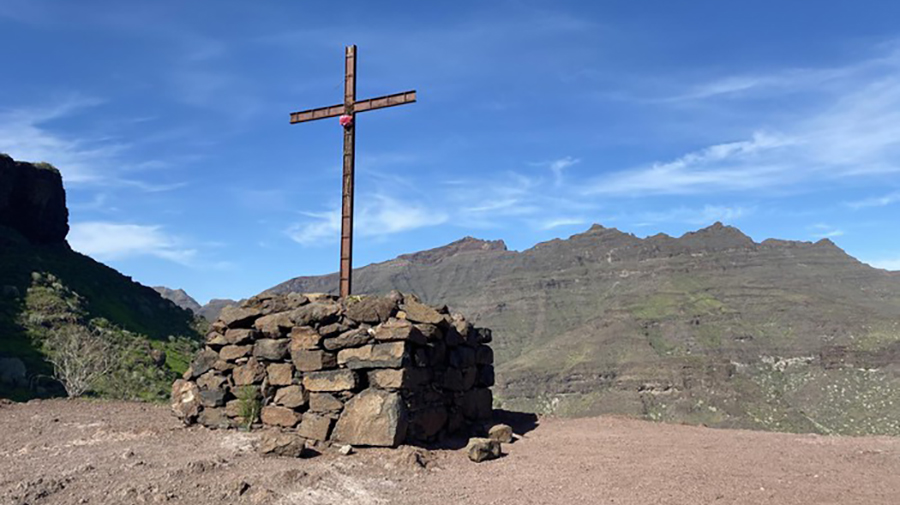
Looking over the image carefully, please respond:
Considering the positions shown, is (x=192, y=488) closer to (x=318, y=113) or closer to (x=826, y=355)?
(x=318, y=113)

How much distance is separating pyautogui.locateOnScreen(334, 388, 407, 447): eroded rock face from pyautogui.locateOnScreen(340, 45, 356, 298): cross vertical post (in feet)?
11.1

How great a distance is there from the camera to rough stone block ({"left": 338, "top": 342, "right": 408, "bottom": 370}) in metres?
11.8

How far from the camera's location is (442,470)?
10.4 metres

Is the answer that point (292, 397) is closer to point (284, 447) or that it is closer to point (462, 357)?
point (284, 447)

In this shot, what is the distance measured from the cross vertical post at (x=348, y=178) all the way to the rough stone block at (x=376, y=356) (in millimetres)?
2458

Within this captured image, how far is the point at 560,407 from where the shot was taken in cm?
15162

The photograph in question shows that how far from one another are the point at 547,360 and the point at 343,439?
174605mm

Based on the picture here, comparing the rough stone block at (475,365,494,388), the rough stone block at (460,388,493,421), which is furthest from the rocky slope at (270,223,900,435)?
the rough stone block at (460,388,493,421)

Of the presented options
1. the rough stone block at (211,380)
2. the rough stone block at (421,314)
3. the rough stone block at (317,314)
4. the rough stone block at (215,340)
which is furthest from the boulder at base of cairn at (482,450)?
the rough stone block at (215,340)

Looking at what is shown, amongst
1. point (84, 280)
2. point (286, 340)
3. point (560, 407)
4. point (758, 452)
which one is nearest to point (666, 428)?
point (758, 452)

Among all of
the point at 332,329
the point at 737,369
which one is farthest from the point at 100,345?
the point at 737,369

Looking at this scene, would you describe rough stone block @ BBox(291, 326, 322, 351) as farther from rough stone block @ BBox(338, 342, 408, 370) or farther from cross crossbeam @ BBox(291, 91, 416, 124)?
cross crossbeam @ BBox(291, 91, 416, 124)

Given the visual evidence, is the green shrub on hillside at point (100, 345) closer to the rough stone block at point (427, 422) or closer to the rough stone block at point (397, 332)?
the rough stone block at point (397, 332)

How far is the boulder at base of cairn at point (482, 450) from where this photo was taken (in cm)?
1127
